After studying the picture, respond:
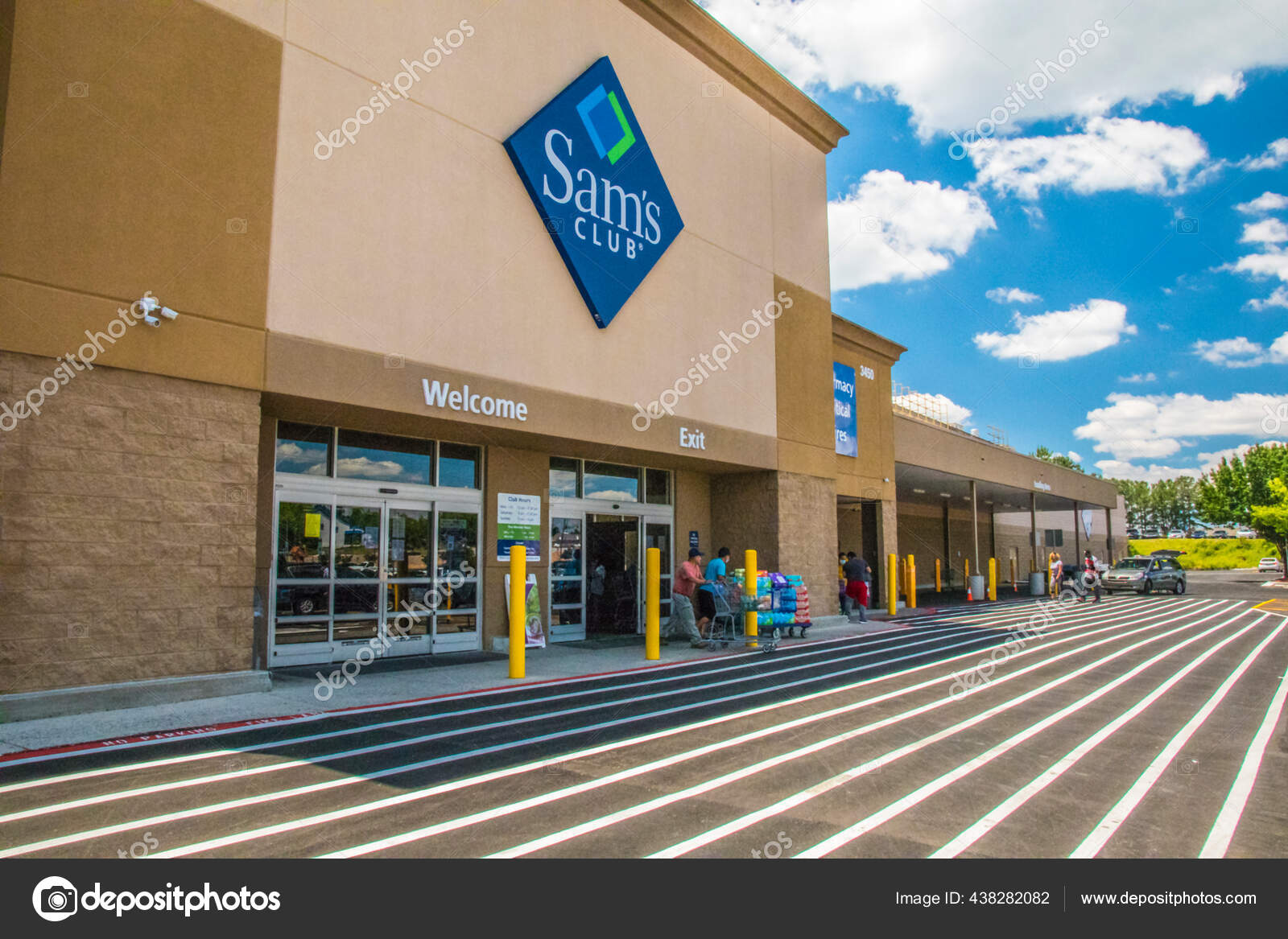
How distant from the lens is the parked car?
109ft

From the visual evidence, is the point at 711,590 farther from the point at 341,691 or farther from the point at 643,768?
the point at 643,768

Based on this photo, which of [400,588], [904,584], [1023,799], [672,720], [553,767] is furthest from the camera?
[904,584]

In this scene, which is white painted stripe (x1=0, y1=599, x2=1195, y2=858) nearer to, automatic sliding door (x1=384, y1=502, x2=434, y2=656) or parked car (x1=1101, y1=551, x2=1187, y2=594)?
automatic sliding door (x1=384, y1=502, x2=434, y2=656)

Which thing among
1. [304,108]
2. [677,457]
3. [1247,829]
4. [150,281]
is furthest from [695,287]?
[1247,829]

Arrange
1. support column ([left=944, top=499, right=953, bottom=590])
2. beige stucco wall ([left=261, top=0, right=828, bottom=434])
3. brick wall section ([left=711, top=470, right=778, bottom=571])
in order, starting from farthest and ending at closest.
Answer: support column ([left=944, top=499, right=953, bottom=590]) → brick wall section ([left=711, top=470, right=778, bottom=571]) → beige stucco wall ([left=261, top=0, right=828, bottom=434])

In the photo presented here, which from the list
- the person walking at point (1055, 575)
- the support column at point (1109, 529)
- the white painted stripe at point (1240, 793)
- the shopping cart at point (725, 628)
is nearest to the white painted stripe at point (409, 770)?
the white painted stripe at point (1240, 793)

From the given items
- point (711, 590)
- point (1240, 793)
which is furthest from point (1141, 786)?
point (711, 590)

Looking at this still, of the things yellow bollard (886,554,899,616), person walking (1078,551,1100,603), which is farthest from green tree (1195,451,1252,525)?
yellow bollard (886,554,899,616)

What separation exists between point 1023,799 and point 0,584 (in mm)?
8976

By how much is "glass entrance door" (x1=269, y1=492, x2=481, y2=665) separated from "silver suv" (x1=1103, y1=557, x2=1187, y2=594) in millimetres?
30398

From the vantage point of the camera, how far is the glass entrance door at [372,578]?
37.2 ft

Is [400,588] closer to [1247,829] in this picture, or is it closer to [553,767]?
[553,767]

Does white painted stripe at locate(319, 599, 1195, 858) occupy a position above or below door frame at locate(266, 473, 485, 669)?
below

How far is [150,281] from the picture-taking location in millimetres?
8641
